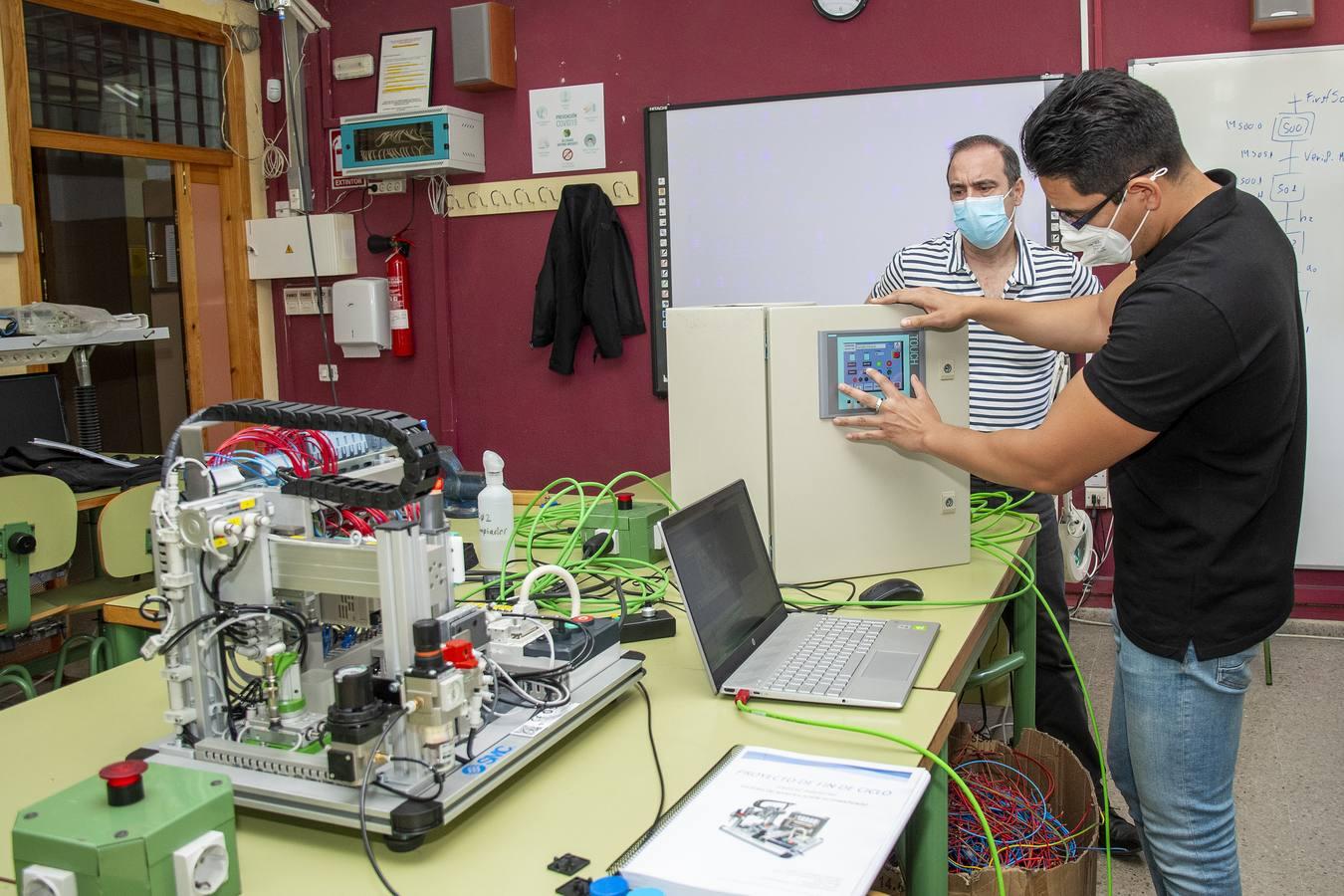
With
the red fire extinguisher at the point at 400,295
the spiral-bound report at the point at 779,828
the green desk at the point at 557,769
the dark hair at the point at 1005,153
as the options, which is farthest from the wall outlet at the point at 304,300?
the spiral-bound report at the point at 779,828

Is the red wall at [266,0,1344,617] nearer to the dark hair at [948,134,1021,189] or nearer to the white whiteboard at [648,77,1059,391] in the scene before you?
the white whiteboard at [648,77,1059,391]

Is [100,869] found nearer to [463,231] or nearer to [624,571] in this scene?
[624,571]

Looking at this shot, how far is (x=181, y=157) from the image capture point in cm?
504

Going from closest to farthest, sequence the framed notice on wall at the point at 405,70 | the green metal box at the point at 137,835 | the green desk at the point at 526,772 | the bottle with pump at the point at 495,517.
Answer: the green metal box at the point at 137,835 → the green desk at the point at 526,772 → the bottle with pump at the point at 495,517 → the framed notice on wall at the point at 405,70

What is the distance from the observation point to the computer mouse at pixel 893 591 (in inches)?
76.0

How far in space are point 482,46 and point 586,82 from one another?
466 millimetres

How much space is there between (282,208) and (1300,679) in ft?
15.5

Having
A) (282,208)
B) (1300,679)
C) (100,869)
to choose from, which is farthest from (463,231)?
(100,869)

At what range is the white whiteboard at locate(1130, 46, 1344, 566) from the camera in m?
3.83

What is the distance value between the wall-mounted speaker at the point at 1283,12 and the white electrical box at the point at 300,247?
3.84m

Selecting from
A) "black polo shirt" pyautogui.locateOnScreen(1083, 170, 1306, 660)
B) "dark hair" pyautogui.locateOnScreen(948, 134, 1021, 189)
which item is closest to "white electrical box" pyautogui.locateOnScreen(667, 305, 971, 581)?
"black polo shirt" pyautogui.locateOnScreen(1083, 170, 1306, 660)

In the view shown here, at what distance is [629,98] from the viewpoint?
4723 millimetres

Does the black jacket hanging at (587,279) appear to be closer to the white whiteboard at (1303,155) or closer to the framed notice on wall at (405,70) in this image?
the framed notice on wall at (405,70)

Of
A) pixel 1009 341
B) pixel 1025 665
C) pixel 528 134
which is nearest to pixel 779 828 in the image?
pixel 1025 665
